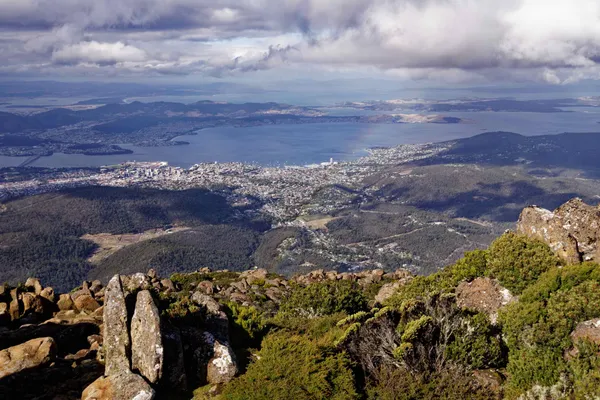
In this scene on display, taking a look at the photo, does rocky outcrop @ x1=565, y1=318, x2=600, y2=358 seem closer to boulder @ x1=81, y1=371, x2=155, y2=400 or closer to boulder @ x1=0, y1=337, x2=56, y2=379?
boulder @ x1=81, y1=371, x2=155, y2=400

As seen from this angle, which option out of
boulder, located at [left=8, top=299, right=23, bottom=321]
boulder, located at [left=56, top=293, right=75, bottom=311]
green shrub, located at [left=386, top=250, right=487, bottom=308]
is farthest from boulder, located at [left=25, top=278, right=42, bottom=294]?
green shrub, located at [left=386, top=250, right=487, bottom=308]

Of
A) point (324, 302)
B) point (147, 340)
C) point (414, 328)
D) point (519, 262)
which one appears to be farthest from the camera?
point (324, 302)

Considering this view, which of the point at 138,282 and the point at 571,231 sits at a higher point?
the point at 571,231

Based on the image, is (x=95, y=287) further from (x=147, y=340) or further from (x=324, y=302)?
(x=147, y=340)

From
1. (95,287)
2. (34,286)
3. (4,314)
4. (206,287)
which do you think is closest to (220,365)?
(4,314)

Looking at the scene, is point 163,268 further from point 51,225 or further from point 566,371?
point 566,371

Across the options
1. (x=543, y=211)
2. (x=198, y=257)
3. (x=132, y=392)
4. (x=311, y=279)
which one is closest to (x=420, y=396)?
(x=132, y=392)

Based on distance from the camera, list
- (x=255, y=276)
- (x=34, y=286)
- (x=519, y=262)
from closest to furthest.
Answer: (x=519, y=262), (x=34, y=286), (x=255, y=276)
